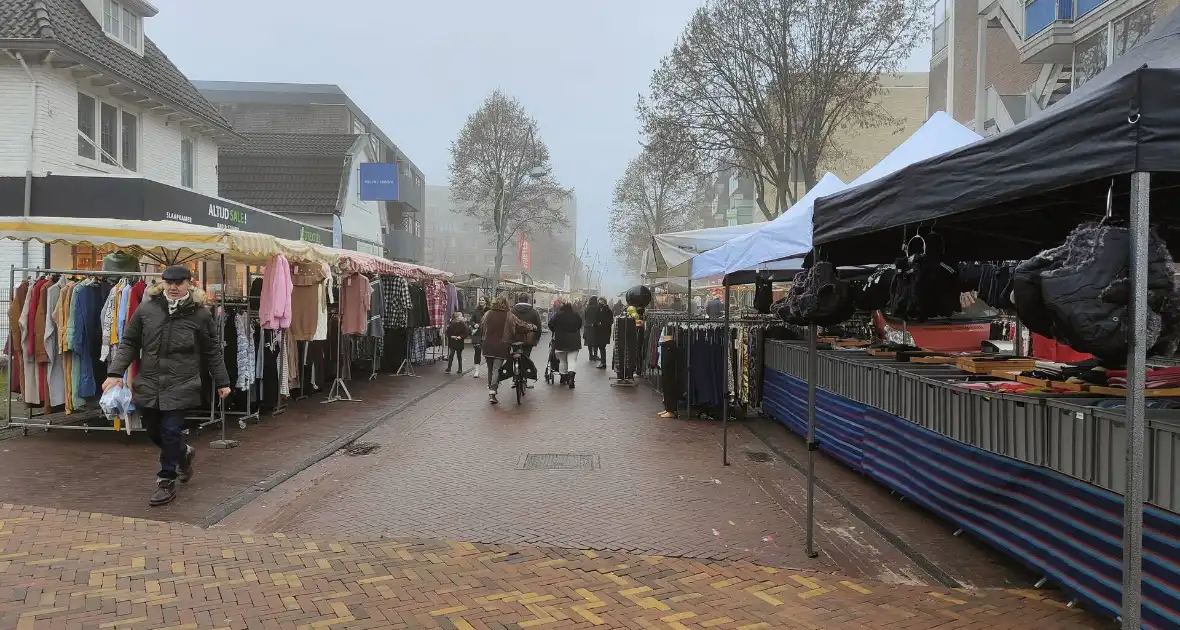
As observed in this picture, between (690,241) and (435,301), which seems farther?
Answer: (435,301)

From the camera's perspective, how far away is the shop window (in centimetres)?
1678

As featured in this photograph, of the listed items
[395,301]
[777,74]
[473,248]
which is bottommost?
[395,301]

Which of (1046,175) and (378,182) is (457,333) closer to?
(378,182)

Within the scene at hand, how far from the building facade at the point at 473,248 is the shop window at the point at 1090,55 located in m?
64.1

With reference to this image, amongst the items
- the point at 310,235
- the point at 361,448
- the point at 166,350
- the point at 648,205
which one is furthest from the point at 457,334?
the point at 648,205

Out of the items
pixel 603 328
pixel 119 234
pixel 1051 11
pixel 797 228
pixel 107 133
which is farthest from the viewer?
pixel 603 328

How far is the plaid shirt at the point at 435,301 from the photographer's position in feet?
53.4

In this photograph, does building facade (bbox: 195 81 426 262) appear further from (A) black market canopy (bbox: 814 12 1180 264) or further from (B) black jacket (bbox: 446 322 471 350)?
(A) black market canopy (bbox: 814 12 1180 264)

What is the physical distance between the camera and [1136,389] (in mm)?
2570

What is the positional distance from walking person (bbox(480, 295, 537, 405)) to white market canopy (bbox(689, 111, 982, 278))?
4.08 m

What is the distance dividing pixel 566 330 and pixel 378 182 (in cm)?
1344

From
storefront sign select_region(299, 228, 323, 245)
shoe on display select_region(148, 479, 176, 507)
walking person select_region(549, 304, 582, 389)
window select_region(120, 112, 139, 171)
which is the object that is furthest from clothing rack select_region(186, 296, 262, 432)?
storefront sign select_region(299, 228, 323, 245)

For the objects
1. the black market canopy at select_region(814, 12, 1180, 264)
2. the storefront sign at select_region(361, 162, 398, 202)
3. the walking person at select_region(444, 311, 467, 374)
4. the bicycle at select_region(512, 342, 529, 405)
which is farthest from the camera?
the storefront sign at select_region(361, 162, 398, 202)

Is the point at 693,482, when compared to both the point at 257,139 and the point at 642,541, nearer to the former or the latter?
the point at 642,541
